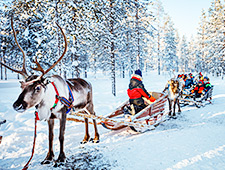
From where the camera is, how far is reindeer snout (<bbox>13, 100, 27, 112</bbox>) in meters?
2.67

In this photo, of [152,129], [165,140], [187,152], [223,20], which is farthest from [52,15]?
[223,20]

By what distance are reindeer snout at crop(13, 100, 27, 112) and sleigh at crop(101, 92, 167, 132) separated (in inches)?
96.1

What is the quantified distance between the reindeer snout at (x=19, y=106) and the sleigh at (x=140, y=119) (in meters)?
2.44

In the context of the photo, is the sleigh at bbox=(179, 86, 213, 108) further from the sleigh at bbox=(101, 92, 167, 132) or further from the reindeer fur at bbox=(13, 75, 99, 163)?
the reindeer fur at bbox=(13, 75, 99, 163)

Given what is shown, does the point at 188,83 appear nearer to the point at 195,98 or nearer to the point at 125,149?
the point at 195,98

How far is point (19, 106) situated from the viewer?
2693mm

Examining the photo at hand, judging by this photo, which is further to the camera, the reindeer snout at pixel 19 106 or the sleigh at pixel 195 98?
the sleigh at pixel 195 98

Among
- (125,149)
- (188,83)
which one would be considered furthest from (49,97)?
(188,83)

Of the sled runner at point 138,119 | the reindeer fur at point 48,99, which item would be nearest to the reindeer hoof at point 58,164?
the reindeer fur at point 48,99

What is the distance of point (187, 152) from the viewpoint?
12.5 ft

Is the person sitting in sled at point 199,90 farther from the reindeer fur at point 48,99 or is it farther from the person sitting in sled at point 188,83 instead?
the reindeer fur at point 48,99

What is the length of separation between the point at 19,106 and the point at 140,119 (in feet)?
12.8

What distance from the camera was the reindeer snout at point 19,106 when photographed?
2.67 metres

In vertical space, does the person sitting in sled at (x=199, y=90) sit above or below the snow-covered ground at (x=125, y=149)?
above
